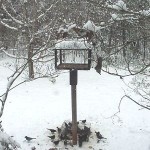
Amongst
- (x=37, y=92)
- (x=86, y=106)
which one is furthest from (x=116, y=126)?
(x=37, y=92)

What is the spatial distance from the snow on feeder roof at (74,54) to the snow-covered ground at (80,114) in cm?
62

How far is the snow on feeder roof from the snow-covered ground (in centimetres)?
62

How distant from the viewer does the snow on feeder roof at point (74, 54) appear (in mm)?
6672

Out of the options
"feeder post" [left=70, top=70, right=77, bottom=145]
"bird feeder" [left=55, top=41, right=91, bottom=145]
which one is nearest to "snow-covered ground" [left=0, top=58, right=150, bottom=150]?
"feeder post" [left=70, top=70, right=77, bottom=145]

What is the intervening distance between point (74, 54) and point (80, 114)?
10.5 ft

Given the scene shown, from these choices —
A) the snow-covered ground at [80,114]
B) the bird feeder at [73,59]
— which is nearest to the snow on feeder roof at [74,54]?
the bird feeder at [73,59]

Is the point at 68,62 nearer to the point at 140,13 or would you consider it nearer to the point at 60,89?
the point at 140,13

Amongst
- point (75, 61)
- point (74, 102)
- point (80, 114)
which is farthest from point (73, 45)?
point (80, 114)

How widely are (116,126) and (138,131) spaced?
2.08 ft

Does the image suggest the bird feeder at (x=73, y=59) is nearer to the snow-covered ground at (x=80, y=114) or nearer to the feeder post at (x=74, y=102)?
the feeder post at (x=74, y=102)

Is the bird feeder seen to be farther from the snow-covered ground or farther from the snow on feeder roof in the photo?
the snow-covered ground

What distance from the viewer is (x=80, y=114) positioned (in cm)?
986

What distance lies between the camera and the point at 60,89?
13.0 meters

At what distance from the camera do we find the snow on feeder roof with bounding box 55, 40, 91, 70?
6672 millimetres
